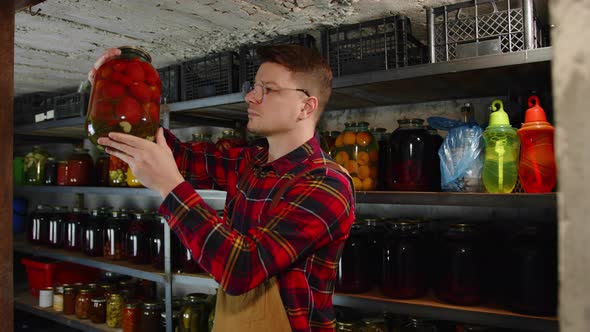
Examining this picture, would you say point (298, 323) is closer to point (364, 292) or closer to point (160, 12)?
point (364, 292)

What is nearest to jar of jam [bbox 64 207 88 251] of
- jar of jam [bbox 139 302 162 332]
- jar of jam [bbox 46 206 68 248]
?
jar of jam [bbox 46 206 68 248]

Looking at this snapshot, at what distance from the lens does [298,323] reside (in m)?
1.04

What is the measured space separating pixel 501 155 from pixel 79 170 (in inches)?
100

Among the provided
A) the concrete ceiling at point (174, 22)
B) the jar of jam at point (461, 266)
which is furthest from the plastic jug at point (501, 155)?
the concrete ceiling at point (174, 22)

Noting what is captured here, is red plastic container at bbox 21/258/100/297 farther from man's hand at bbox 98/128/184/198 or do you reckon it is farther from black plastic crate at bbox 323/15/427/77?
man's hand at bbox 98/128/184/198

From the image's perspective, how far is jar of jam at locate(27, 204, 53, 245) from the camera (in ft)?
10.4

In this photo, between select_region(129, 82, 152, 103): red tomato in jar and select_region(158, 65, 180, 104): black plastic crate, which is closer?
select_region(129, 82, 152, 103): red tomato in jar

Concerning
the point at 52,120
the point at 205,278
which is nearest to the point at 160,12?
the point at 205,278

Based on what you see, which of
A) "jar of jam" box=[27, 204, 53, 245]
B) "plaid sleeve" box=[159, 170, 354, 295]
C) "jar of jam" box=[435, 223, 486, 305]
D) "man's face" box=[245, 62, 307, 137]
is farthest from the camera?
"jar of jam" box=[27, 204, 53, 245]

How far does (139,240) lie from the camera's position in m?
2.51

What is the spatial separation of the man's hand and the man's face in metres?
0.30

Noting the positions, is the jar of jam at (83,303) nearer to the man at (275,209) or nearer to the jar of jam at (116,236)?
the jar of jam at (116,236)

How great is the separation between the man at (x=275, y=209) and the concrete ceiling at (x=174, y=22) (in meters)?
0.63

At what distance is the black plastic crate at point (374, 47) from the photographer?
167cm
